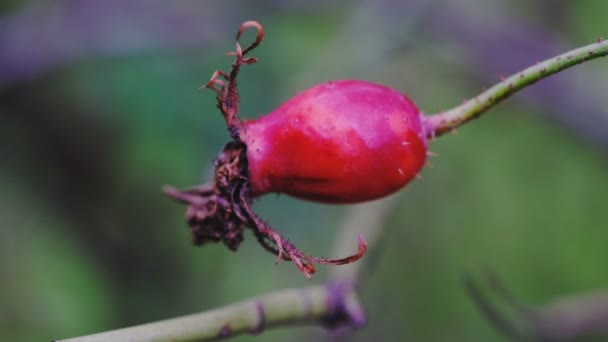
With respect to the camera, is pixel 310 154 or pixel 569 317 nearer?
pixel 310 154

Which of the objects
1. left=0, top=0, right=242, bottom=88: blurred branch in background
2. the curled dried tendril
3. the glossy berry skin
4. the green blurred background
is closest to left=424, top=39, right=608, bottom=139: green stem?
the glossy berry skin

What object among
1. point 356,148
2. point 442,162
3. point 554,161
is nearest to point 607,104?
point 554,161

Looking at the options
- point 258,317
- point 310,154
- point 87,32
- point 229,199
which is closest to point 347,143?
point 310,154

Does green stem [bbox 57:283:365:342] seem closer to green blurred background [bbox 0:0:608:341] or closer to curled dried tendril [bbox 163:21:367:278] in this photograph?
curled dried tendril [bbox 163:21:367:278]

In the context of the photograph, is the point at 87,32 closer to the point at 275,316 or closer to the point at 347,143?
the point at 275,316

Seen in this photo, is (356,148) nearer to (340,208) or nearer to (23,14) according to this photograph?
(340,208)

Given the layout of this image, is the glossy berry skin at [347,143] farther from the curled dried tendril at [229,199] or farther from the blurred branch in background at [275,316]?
the blurred branch in background at [275,316]

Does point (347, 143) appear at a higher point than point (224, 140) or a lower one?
higher
